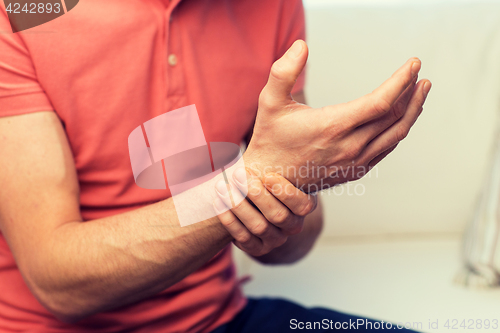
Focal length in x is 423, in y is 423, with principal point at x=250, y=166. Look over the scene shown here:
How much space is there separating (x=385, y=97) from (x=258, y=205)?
19 cm

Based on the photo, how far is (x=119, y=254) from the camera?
0.55 meters

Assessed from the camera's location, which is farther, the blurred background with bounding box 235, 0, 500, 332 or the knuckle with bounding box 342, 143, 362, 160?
the blurred background with bounding box 235, 0, 500, 332

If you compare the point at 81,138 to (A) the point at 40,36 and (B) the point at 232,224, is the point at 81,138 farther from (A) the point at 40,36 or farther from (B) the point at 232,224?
(B) the point at 232,224

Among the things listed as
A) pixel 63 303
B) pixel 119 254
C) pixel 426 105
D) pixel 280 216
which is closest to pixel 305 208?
pixel 280 216

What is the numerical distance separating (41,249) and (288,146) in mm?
346

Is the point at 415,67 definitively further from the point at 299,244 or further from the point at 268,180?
the point at 299,244

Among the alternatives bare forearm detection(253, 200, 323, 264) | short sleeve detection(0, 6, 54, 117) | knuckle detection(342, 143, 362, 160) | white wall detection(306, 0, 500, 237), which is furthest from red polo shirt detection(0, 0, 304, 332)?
white wall detection(306, 0, 500, 237)

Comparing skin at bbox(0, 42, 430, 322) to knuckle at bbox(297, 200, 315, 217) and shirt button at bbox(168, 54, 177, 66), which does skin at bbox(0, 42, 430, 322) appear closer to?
knuckle at bbox(297, 200, 315, 217)

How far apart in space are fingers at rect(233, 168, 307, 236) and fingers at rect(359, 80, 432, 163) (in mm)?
98

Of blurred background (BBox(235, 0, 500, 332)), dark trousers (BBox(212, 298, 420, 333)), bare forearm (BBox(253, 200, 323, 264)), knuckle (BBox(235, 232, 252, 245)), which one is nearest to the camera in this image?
knuckle (BBox(235, 232, 252, 245))

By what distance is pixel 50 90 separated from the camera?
0.58 metres

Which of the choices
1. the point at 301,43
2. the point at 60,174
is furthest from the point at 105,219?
the point at 301,43

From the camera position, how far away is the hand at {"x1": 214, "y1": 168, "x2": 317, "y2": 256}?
503 millimetres

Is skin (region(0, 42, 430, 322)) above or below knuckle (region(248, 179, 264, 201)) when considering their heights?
below
